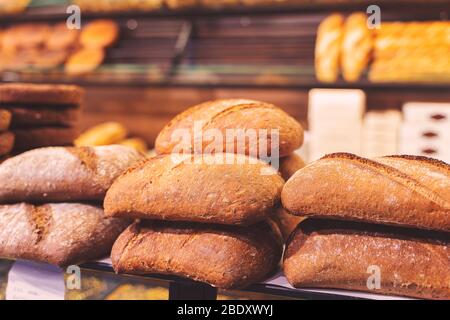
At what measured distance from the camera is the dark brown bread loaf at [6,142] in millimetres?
1511

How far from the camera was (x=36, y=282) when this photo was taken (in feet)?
4.26

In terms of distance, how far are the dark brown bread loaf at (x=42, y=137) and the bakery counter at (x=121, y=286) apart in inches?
15.2

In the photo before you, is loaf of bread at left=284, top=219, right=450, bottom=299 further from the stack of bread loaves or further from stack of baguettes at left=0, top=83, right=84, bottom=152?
stack of baguettes at left=0, top=83, right=84, bottom=152

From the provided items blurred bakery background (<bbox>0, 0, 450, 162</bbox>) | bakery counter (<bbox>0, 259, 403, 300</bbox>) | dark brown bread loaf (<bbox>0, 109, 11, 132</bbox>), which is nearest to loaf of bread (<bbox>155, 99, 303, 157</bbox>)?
bakery counter (<bbox>0, 259, 403, 300</bbox>)

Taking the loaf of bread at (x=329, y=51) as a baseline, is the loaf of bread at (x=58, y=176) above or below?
below

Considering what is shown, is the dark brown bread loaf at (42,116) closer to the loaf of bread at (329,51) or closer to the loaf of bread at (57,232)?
the loaf of bread at (57,232)

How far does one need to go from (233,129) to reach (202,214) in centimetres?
28

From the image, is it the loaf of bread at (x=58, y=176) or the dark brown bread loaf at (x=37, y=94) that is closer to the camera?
the loaf of bread at (x=58, y=176)

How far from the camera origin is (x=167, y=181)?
3.75 ft

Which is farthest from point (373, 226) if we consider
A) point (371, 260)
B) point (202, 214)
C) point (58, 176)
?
point (58, 176)

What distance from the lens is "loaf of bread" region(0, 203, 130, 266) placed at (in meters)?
1.23

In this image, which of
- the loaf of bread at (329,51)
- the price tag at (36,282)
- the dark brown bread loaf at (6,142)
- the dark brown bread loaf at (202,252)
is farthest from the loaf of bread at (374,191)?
the loaf of bread at (329,51)
